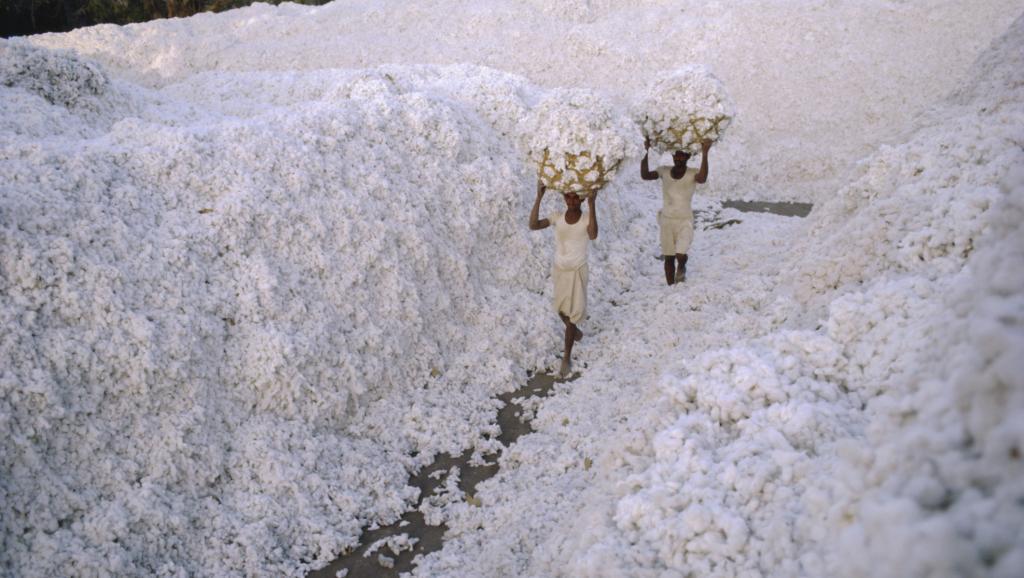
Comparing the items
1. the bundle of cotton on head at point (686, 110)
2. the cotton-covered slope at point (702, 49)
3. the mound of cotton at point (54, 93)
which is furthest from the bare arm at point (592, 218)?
the cotton-covered slope at point (702, 49)

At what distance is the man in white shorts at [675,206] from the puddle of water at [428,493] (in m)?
1.71

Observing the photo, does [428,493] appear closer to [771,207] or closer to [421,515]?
[421,515]

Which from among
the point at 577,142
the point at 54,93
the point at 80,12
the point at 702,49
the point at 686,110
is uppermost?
the point at 80,12

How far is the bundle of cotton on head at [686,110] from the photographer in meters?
5.18

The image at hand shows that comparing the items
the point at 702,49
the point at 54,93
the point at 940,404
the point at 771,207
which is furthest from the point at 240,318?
the point at 702,49

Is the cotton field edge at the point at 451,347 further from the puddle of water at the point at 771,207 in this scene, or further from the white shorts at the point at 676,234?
the puddle of water at the point at 771,207

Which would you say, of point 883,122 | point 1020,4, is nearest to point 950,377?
point 883,122

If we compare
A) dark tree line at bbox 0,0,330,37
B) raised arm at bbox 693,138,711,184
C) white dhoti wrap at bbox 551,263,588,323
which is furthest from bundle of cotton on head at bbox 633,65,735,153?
dark tree line at bbox 0,0,330,37

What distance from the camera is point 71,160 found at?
3.88m

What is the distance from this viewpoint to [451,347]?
4.83 meters

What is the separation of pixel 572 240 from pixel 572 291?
0.37 meters

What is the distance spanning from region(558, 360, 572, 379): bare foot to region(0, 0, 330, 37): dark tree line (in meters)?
14.0

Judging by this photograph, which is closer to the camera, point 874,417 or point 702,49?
point 874,417

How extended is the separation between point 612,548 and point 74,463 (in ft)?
8.41
